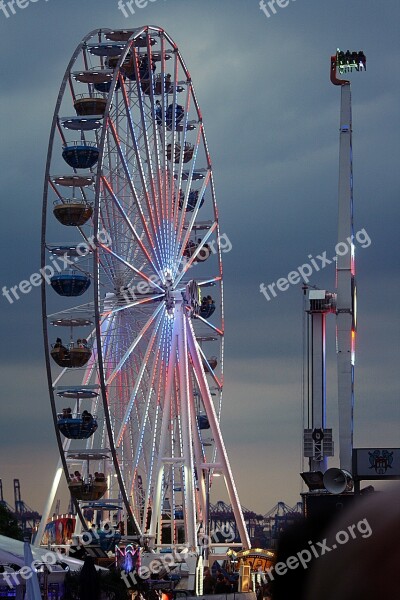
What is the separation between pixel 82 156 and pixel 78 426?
10034mm

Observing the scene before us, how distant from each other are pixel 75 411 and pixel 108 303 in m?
4.67

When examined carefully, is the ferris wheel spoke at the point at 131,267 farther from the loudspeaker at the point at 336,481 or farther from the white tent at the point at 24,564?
the white tent at the point at 24,564

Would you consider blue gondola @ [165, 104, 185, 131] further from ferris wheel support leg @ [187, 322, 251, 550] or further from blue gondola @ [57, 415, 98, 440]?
blue gondola @ [57, 415, 98, 440]

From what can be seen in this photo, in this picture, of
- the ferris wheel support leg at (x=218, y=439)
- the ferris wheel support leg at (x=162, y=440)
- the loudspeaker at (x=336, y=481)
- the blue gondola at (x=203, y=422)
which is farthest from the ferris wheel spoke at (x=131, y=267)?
the loudspeaker at (x=336, y=481)

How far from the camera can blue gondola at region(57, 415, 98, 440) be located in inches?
1974

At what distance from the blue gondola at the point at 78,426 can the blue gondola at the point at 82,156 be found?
30.9 ft

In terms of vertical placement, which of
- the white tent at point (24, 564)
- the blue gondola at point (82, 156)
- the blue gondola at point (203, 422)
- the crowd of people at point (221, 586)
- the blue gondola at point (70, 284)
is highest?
the blue gondola at point (82, 156)

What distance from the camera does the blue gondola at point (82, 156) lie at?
5022 centimetres

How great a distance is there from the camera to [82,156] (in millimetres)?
50406

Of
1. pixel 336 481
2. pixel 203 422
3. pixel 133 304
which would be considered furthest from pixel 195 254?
pixel 336 481

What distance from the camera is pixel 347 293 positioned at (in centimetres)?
5675

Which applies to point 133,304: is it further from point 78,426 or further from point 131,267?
point 78,426

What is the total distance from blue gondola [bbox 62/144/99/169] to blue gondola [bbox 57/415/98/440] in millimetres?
9415

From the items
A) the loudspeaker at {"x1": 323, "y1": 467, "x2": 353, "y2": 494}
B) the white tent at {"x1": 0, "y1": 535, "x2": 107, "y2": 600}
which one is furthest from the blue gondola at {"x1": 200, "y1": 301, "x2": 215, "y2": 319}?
the white tent at {"x1": 0, "y1": 535, "x2": 107, "y2": 600}
